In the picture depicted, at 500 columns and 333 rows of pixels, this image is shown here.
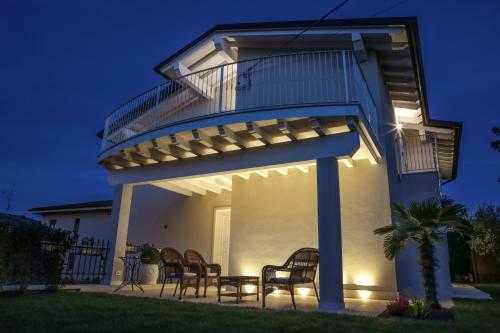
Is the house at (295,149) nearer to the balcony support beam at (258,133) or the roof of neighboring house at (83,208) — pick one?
the balcony support beam at (258,133)

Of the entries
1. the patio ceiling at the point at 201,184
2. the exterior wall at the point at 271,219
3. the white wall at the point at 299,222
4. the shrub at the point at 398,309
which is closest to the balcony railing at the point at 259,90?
the white wall at the point at 299,222

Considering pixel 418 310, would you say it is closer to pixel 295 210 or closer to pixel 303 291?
pixel 303 291

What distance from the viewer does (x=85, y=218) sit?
13.9 metres

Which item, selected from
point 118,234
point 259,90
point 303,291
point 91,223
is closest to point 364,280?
point 303,291

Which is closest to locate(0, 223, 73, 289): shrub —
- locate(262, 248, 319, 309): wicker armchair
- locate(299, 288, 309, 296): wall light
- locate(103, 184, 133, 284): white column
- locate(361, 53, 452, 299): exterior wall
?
locate(103, 184, 133, 284): white column

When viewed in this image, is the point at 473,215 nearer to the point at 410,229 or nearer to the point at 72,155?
the point at 410,229

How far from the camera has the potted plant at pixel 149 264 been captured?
8.61 metres

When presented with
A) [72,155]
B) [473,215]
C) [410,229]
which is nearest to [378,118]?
[410,229]

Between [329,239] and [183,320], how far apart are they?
2630mm

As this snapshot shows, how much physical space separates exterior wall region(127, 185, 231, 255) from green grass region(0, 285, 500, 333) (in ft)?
17.5

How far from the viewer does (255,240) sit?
326 inches

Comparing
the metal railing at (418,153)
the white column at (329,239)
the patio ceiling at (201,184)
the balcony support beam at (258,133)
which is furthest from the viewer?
the metal railing at (418,153)

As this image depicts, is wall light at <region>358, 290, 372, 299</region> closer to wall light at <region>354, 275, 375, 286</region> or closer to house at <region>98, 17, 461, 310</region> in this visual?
house at <region>98, 17, 461, 310</region>

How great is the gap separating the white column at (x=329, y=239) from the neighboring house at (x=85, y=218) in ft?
30.4
